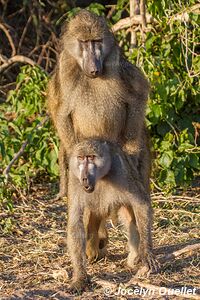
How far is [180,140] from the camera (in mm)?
6496

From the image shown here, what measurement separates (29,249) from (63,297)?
1.06 m

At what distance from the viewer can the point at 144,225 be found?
4645 millimetres

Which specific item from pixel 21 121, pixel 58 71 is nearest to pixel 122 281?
pixel 58 71

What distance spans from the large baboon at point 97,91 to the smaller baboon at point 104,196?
0.88ft

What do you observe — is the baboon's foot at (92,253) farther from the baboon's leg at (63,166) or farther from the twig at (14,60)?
the twig at (14,60)

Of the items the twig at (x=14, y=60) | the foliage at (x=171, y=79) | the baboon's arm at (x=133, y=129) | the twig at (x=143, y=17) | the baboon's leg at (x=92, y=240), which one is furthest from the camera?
the twig at (x=14, y=60)

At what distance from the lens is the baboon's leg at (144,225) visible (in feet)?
15.1

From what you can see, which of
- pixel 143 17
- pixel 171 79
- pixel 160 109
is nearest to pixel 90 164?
pixel 160 109

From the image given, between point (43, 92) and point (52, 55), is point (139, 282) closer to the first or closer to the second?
point (43, 92)

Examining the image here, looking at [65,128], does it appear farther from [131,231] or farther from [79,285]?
[79,285]

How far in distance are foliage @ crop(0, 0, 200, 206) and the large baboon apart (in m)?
1.22

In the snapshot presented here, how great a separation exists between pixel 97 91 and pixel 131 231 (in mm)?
861

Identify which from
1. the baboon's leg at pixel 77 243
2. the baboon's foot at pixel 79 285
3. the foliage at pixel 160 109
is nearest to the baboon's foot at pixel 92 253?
the baboon's leg at pixel 77 243

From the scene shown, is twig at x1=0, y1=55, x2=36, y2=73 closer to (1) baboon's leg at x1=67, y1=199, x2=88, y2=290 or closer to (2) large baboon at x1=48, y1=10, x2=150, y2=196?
(2) large baboon at x1=48, y1=10, x2=150, y2=196
